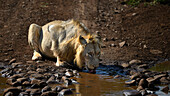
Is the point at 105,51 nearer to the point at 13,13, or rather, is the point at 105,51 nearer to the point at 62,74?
the point at 62,74

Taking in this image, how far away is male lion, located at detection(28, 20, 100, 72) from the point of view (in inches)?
346

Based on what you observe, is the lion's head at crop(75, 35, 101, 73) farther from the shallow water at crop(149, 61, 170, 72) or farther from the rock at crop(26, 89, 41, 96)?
the rock at crop(26, 89, 41, 96)

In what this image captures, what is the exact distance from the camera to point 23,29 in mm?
14672

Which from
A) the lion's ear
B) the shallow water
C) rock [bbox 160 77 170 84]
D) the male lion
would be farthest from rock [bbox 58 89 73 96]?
the shallow water

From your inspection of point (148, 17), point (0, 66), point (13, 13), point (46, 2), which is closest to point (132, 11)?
point (148, 17)

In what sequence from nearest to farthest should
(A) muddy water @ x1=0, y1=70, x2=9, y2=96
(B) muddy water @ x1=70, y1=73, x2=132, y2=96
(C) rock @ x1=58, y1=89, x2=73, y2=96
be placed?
(C) rock @ x1=58, y1=89, x2=73, y2=96
(B) muddy water @ x1=70, y1=73, x2=132, y2=96
(A) muddy water @ x1=0, y1=70, x2=9, y2=96

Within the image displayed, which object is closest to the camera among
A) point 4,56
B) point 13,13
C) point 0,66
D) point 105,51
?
point 0,66

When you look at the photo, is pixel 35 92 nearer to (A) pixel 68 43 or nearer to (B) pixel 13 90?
(B) pixel 13 90

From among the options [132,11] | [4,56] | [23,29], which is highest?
[132,11]

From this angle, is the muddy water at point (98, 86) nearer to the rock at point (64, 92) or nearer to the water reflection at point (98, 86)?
the water reflection at point (98, 86)

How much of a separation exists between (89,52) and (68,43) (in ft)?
3.49

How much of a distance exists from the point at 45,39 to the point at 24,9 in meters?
8.79

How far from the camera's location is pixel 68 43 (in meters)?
9.50

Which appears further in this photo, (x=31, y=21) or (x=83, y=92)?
(x=31, y=21)
